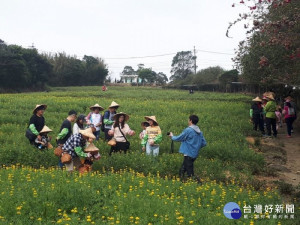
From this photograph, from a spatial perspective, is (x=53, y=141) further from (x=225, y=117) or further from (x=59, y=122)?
(x=225, y=117)

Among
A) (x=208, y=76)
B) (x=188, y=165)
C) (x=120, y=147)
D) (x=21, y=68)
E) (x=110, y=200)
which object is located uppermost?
(x=21, y=68)

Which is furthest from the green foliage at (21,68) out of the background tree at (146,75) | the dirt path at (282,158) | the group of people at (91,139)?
the dirt path at (282,158)

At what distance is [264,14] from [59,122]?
1050 cm

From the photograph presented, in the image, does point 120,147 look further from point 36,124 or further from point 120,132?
point 36,124

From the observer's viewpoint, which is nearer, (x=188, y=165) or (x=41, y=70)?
(x=188, y=165)

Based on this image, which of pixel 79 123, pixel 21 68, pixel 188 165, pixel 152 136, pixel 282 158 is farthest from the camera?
pixel 21 68

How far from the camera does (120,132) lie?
9.74 meters

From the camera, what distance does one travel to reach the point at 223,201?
255 inches

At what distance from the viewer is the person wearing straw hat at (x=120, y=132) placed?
968cm

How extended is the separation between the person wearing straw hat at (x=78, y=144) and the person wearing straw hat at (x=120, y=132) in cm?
174

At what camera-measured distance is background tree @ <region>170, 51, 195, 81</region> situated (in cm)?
11490

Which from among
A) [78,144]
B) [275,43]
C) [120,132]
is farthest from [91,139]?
[275,43]

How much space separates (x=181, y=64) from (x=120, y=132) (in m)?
109

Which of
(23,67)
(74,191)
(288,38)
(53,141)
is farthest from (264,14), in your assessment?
(23,67)
